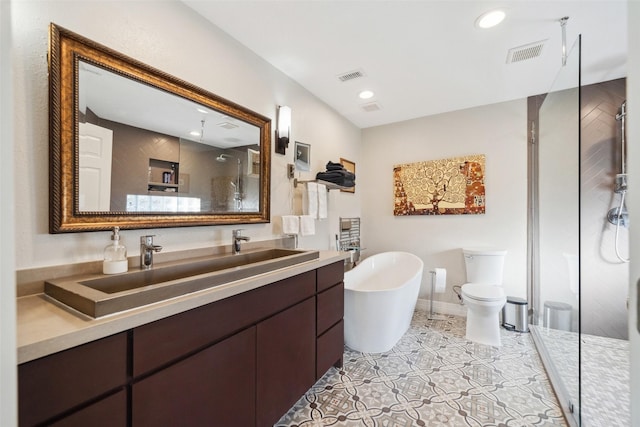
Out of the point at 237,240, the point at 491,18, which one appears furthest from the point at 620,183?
the point at 237,240

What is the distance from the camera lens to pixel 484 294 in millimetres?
2404

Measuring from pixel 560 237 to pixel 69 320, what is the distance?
3004 millimetres

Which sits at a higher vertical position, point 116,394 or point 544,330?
point 116,394

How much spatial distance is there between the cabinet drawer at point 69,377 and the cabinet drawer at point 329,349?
1.18 m

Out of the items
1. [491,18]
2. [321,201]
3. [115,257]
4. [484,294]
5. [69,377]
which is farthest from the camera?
[321,201]

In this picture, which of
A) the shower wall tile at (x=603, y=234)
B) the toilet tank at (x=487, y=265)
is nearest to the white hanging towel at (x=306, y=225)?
the toilet tank at (x=487, y=265)

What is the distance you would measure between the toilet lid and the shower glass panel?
403 mm

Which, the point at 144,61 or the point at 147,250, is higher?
the point at 144,61

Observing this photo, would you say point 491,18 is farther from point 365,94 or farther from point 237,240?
point 237,240

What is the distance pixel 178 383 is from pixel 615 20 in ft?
10.2

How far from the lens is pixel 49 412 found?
0.65m

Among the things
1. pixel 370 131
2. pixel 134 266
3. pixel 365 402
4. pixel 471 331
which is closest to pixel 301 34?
pixel 134 266

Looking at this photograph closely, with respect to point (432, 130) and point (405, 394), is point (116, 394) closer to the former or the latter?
point (405, 394)

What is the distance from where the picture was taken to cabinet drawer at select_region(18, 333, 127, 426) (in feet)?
2.03
